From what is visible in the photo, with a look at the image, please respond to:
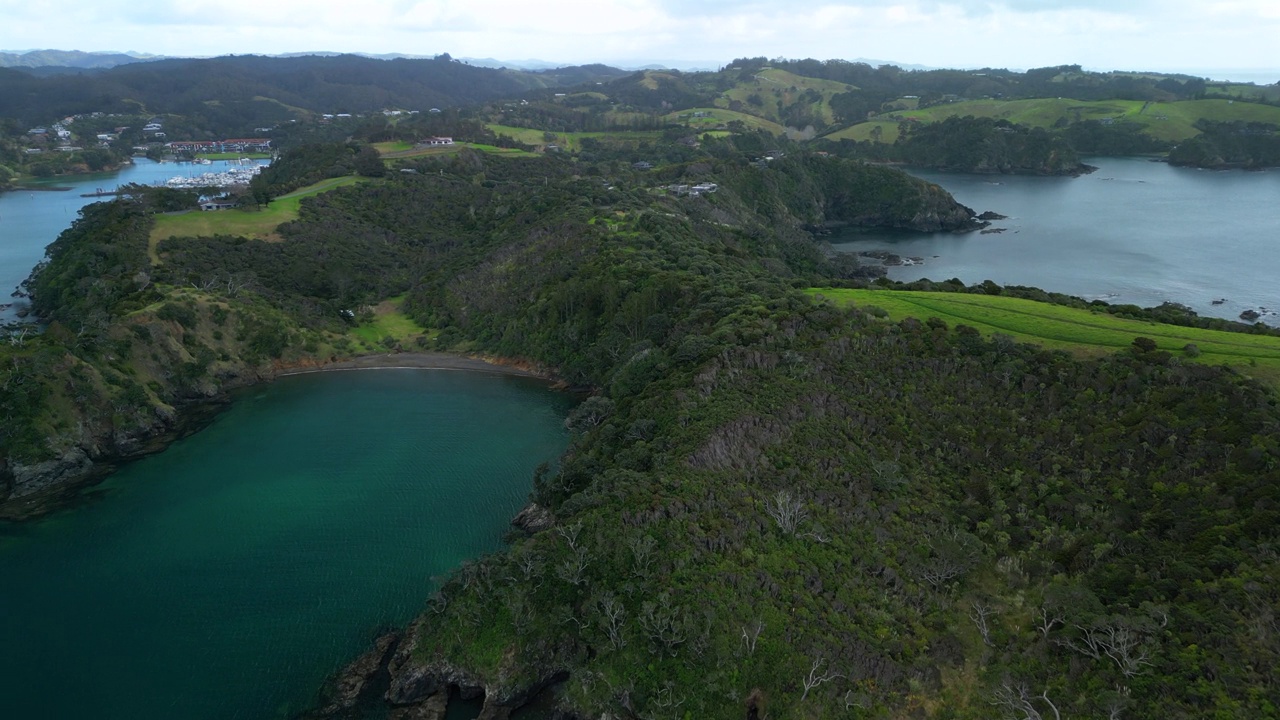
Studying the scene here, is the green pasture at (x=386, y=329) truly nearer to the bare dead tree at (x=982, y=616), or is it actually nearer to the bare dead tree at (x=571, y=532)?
the bare dead tree at (x=571, y=532)

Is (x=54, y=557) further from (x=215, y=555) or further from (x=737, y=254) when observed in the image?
(x=737, y=254)

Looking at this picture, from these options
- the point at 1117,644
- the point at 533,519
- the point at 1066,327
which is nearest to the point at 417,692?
the point at 533,519

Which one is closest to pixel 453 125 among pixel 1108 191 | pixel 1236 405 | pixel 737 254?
pixel 737 254

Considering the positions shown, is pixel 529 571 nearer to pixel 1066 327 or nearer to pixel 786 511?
pixel 786 511

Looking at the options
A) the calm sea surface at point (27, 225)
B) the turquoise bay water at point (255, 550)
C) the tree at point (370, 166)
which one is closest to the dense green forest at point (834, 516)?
the turquoise bay water at point (255, 550)

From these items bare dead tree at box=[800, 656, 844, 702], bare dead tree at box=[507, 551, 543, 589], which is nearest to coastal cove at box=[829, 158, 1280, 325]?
bare dead tree at box=[800, 656, 844, 702]

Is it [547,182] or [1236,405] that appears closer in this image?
[1236,405]
